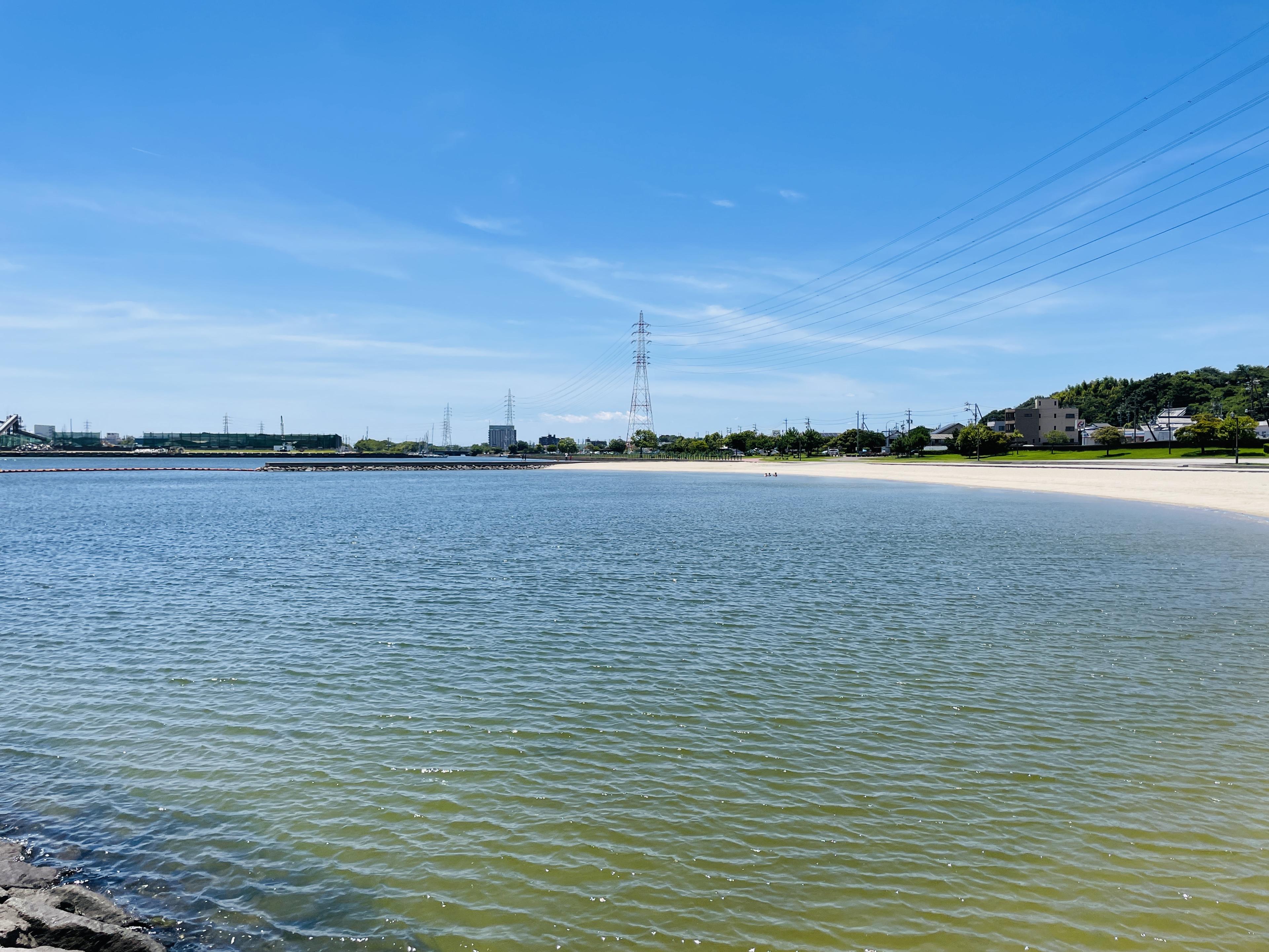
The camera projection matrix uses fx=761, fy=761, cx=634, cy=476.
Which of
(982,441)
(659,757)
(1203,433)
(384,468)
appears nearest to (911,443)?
(982,441)

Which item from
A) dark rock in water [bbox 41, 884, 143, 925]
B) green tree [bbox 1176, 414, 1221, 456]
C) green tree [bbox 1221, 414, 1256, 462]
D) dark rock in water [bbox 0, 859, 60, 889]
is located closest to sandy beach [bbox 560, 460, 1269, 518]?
green tree [bbox 1176, 414, 1221, 456]

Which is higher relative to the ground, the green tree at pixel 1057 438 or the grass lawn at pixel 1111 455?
the green tree at pixel 1057 438

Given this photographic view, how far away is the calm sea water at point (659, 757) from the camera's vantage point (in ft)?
23.4

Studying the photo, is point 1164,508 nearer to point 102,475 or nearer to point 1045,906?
point 1045,906

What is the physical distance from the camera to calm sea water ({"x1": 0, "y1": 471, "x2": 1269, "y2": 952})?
7.14 m

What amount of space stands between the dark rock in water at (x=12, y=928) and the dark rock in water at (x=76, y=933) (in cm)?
5

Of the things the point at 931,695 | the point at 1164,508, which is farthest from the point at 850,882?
the point at 1164,508

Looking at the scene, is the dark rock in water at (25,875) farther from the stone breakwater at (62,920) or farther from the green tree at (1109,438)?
the green tree at (1109,438)

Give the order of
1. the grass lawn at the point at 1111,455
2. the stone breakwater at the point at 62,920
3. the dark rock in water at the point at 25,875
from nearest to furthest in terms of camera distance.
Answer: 1. the stone breakwater at the point at 62,920
2. the dark rock in water at the point at 25,875
3. the grass lawn at the point at 1111,455

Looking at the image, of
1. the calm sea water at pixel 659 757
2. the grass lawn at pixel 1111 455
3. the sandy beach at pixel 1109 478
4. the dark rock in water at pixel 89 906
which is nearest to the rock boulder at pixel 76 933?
the dark rock in water at pixel 89 906

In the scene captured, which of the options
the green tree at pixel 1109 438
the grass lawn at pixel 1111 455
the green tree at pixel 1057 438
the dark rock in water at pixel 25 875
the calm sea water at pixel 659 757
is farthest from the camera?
the green tree at pixel 1057 438

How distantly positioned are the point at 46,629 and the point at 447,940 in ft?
57.4

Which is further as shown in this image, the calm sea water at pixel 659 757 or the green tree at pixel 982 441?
the green tree at pixel 982 441

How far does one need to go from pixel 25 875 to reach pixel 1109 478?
83.9 metres
